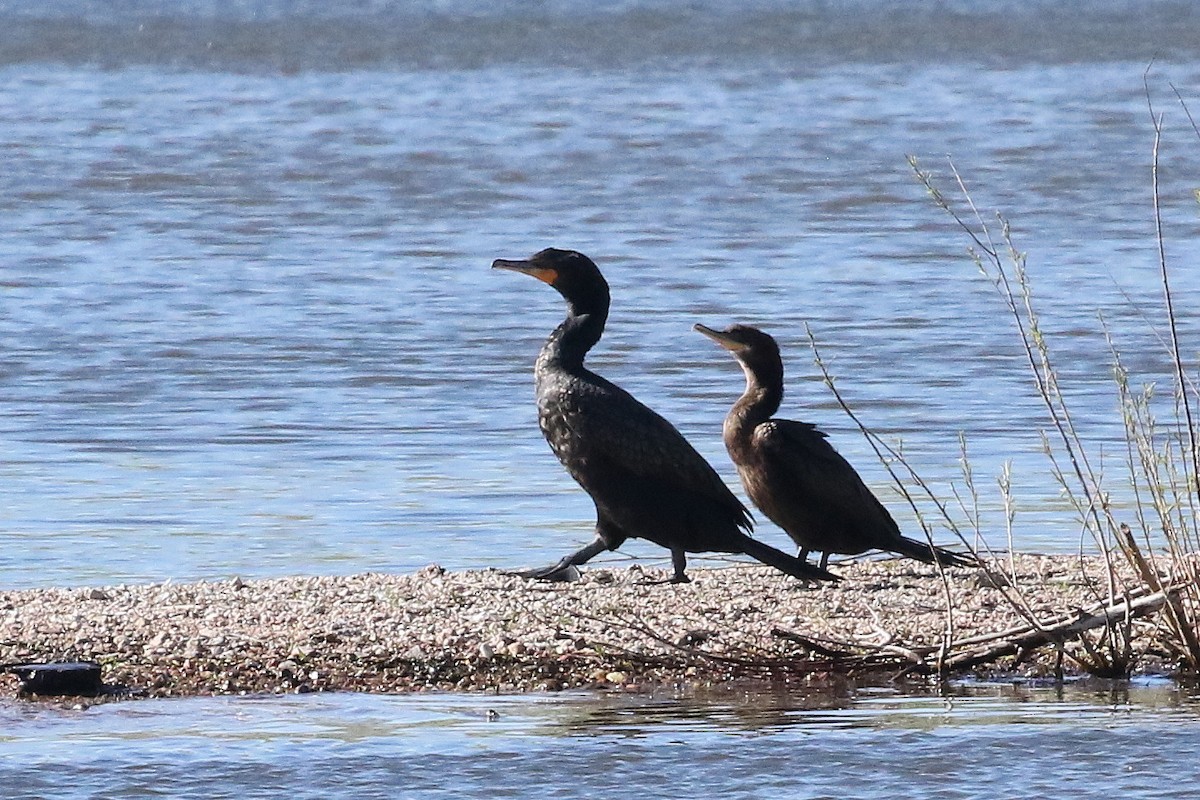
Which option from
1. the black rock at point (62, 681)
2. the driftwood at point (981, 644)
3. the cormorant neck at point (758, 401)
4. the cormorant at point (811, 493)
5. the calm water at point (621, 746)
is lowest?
the calm water at point (621, 746)

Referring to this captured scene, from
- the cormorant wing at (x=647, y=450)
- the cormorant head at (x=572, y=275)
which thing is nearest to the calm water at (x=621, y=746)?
the cormorant wing at (x=647, y=450)

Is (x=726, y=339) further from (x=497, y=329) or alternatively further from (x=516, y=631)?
(x=497, y=329)

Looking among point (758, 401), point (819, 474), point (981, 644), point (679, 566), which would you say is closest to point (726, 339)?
point (758, 401)

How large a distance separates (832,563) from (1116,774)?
2796mm

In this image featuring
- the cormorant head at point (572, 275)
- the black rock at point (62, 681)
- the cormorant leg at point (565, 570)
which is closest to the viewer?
the black rock at point (62, 681)

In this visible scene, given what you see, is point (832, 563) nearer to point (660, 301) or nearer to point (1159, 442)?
point (1159, 442)

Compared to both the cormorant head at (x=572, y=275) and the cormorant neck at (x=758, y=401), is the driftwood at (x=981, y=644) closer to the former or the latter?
the cormorant neck at (x=758, y=401)

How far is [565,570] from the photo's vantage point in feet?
27.8

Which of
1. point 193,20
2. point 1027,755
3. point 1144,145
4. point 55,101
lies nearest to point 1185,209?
point 1144,145

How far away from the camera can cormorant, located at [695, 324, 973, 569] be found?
832 centimetres

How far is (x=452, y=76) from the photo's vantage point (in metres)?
35.9

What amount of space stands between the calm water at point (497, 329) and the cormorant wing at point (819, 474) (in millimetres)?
1278

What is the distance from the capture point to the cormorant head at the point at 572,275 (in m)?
9.16

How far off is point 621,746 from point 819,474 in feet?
6.75
